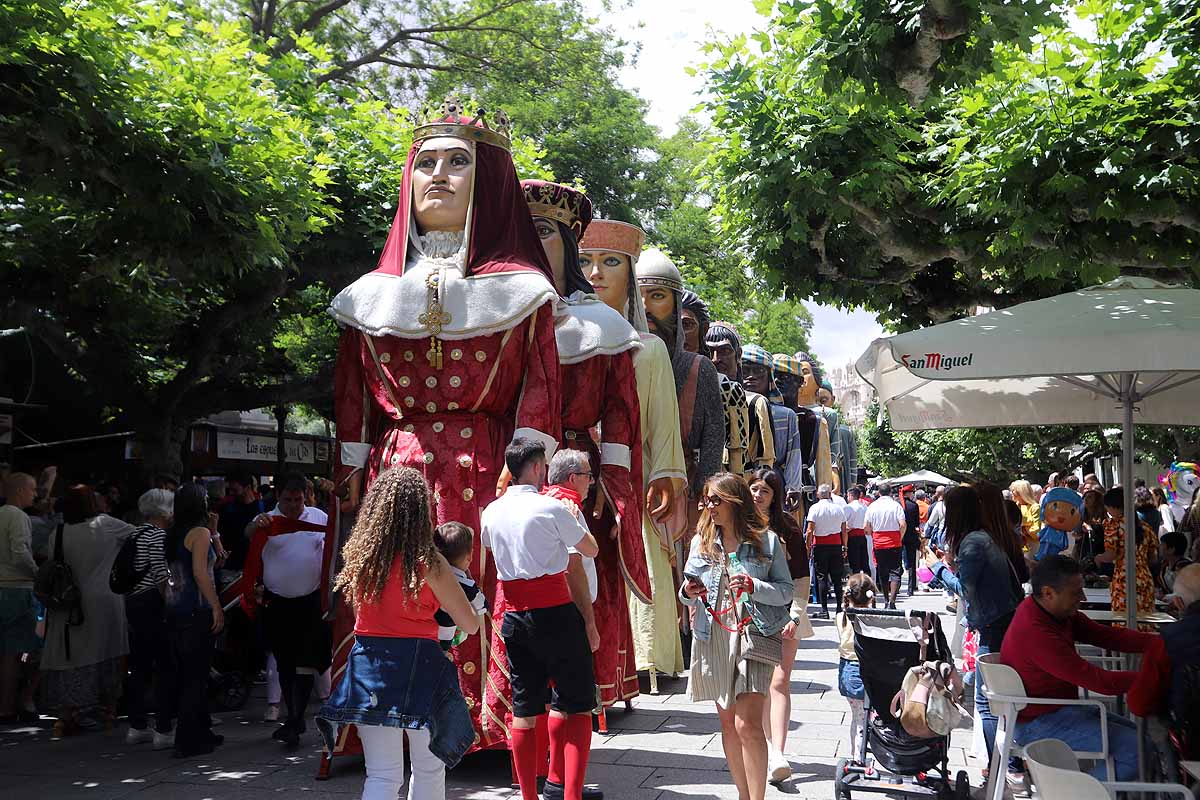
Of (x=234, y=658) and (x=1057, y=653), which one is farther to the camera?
(x=234, y=658)

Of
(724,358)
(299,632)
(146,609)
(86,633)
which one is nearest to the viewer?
(299,632)

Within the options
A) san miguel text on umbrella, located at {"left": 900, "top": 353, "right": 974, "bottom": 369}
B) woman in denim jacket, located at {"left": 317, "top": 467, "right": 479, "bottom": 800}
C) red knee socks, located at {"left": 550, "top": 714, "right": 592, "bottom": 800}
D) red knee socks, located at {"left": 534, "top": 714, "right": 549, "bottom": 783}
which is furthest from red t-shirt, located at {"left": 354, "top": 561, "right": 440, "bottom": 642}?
san miguel text on umbrella, located at {"left": 900, "top": 353, "right": 974, "bottom": 369}

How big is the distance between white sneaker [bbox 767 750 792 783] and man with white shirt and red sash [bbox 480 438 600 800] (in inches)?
52.6

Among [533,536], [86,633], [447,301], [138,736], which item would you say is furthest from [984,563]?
[86,633]

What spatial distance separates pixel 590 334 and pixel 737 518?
1.90 meters

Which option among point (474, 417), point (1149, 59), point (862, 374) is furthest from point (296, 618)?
point (1149, 59)

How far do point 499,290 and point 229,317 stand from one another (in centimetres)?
709

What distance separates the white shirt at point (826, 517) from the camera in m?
12.6

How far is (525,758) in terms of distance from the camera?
14.9ft

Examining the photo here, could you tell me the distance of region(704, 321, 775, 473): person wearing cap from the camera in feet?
30.2

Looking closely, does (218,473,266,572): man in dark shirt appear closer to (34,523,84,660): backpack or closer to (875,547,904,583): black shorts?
(34,523,84,660): backpack

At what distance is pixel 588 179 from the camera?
2338 cm

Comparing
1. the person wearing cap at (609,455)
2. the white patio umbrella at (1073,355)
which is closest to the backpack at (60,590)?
the person wearing cap at (609,455)

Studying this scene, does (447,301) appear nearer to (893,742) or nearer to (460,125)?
(460,125)
